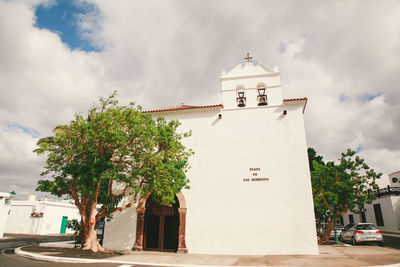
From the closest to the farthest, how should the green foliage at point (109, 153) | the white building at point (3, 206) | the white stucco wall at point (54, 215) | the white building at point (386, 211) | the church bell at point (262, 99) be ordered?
1. the green foliage at point (109, 153)
2. the church bell at point (262, 99)
3. the white building at point (3, 206)
4. the white building at point (386, 211)
5. the white stucco wall at point (54, 215)

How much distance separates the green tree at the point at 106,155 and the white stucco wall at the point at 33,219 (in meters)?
21.0

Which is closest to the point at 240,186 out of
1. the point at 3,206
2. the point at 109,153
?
the point at 109,153

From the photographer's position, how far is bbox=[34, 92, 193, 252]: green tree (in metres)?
10.9

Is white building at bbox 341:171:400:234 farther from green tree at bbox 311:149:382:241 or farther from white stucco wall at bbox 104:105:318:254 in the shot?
white stucco wall at bbox 104:105:318:254

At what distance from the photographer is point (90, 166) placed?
11.1 m

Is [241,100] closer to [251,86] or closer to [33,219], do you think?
[251,86]

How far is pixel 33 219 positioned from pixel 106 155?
24.5 meters

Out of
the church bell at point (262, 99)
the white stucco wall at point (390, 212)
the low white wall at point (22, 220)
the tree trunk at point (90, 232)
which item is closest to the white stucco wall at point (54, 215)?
the low white wall at point (22, 220)

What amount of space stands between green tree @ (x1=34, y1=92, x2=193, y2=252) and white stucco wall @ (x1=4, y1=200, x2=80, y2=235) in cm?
2100

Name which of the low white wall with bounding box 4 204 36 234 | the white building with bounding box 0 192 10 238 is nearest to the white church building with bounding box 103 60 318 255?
the white building with bounding box 0 192 10 238

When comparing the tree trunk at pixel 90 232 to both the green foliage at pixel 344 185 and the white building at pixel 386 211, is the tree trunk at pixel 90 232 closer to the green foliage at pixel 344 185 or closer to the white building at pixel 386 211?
Result: the green foliage at pixel 344 185

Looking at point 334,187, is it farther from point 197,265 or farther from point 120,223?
point 120,223

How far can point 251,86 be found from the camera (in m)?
14.0

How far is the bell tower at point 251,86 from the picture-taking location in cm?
1376
